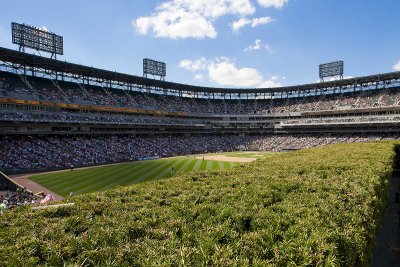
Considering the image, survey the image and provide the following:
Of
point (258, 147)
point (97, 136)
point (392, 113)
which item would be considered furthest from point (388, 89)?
point (97, 136)

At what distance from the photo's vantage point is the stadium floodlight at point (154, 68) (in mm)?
95250

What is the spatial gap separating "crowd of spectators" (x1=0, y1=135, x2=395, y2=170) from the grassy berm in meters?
43.0

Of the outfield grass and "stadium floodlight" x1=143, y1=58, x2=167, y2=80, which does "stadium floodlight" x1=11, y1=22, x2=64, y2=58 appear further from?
the outfield grass

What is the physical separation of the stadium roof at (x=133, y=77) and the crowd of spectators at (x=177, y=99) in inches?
138

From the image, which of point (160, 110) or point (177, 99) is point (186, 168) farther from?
point (177, 99)

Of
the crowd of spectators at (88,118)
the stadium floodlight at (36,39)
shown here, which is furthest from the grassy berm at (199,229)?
the stadium floodlight at (36,39)

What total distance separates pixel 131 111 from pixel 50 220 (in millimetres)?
73644

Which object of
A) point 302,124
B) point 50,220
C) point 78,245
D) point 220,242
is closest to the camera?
point 78,245

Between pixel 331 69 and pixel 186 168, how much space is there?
3095 inches

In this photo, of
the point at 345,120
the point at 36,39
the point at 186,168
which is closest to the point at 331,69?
the point at 345,120

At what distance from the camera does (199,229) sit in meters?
6.65

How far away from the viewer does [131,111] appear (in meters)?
78.2

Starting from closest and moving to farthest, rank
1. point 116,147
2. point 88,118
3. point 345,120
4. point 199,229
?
point 199,229 < point 116,147 < point 88,118 < point 345,120

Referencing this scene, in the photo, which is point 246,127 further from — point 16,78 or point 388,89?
point 16,78
